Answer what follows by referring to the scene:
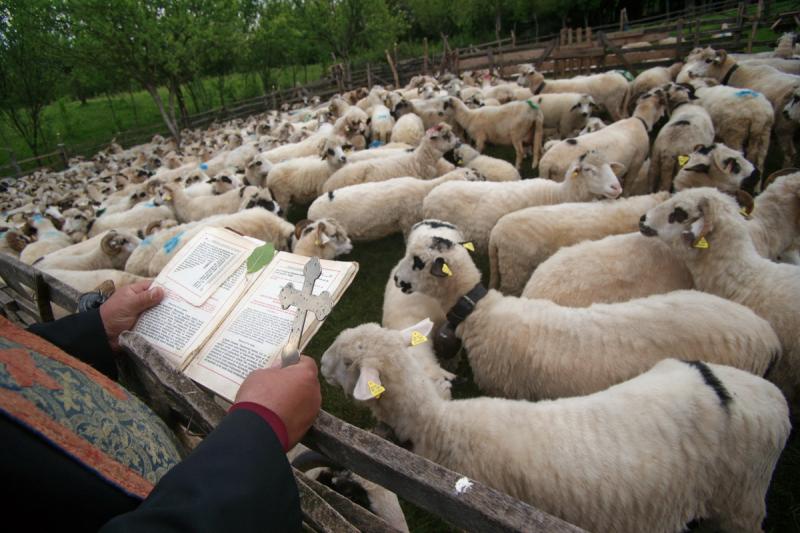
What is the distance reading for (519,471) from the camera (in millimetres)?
2062

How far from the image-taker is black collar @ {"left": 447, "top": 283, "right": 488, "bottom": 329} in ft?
11.0

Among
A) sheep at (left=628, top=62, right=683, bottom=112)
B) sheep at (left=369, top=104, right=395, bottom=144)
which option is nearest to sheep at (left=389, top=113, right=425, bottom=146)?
sheep at (left=369, top=104, right=395, bottom=144)

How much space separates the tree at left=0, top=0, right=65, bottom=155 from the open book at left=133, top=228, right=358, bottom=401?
2191cm

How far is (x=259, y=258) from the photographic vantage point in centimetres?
223

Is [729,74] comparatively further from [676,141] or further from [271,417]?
[271,417]

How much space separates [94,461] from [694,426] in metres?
2.43

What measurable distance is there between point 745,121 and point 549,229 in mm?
4578

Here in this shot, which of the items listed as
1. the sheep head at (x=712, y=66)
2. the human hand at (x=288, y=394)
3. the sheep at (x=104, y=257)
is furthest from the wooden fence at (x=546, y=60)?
the human hand at (x=288, y=394)

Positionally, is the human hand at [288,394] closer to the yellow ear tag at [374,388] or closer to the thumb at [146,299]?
the yellow ear tag at [374,388]

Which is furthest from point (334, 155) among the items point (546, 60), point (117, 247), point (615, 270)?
point (546, 60)

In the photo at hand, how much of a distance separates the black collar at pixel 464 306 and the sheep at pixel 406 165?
13.5 ft

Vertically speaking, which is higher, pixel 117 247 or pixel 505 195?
pixel 505 195

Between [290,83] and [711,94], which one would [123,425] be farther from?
[290,83]

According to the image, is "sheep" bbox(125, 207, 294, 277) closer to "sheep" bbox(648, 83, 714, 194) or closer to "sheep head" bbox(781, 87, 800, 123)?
"sheep" bbox(648, 83, 714, 194)
